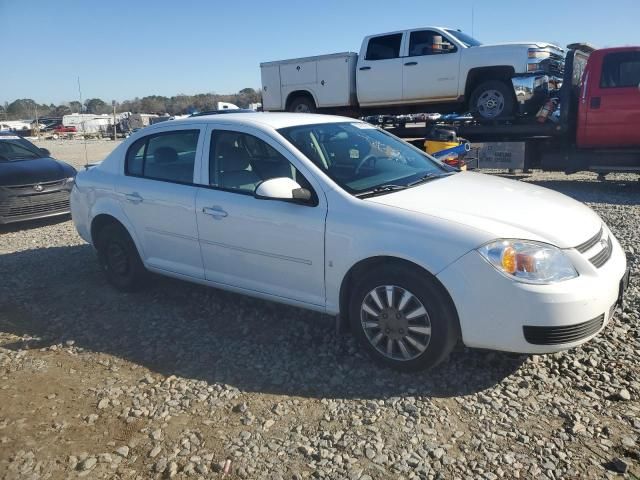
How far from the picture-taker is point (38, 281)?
568 cm

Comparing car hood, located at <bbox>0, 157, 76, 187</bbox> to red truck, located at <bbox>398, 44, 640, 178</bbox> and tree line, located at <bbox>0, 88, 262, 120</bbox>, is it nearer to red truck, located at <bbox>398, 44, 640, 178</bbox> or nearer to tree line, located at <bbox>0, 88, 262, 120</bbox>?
red truck, located at <bbox>398, 44, 640, 178</bbox>

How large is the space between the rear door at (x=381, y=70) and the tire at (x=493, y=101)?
1.64 meters

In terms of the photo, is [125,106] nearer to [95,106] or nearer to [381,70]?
[95,106]

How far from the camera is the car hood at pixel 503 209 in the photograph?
3.13m

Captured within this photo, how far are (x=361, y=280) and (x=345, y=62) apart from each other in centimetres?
947

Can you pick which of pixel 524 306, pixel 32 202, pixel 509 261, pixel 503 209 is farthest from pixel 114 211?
pixel 32 202

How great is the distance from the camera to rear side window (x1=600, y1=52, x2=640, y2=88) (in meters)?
8.97

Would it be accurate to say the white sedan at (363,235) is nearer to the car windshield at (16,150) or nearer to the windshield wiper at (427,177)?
the windshield wiper at (427,177)

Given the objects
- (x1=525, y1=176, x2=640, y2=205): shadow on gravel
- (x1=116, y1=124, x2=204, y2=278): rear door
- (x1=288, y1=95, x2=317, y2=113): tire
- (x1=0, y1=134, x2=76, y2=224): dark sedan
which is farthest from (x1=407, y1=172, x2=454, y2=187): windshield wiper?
(x1=288, y1=95, x2=317, y2=113): tire

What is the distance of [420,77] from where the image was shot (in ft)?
36.5

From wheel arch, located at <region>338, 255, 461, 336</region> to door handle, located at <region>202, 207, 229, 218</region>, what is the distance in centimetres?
113

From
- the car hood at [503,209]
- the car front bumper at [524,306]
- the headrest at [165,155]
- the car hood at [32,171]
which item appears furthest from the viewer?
the car hood at [32,171]

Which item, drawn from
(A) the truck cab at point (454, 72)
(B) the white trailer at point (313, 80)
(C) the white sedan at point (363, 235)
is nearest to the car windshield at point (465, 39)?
(A) the truck cab at point (454, 72)

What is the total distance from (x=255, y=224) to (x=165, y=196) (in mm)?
1041
